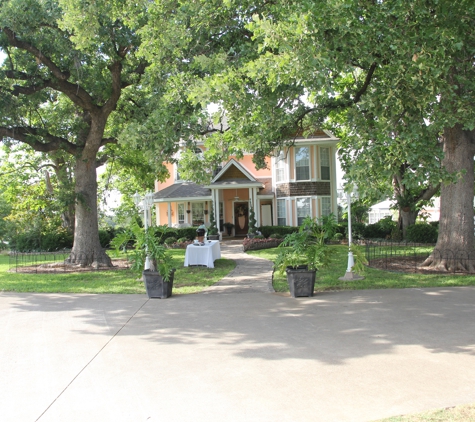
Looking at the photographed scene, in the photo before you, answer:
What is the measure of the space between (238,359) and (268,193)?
23870mm

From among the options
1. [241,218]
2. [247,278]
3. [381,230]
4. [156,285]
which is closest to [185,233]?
[241,218]

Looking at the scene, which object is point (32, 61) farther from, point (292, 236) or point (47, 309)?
point (292, 236)

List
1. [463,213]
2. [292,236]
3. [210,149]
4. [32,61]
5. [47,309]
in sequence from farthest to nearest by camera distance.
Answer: [32,61], [463,213], [210,149], [292,236], [47,309]

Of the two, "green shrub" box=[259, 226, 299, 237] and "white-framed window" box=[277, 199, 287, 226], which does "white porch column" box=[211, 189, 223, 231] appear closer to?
"green shrub" box=[259, 226, 299, 237]

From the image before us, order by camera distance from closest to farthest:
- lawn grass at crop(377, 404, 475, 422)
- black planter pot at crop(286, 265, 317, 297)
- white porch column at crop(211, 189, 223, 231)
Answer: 1. lawn grass at crop(377, 404, 475, 422)
2. black planter pot at crop(286, 265, 317, 297)
3. white porch column at crop(211, 189, 223, 231)

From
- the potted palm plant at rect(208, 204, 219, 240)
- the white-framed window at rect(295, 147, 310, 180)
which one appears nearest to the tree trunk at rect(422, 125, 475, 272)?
the white-framed window at rect(295, 147, 310, 180)

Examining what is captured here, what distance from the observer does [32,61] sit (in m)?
15.0

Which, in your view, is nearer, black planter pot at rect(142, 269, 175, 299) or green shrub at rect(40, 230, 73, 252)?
black planter pot at rect(142, 269, 175, 299)

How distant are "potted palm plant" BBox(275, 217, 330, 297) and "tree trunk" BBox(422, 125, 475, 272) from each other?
203 inches

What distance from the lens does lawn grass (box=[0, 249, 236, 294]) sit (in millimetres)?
11430

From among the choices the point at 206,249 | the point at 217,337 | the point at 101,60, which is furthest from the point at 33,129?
the point at 217,337

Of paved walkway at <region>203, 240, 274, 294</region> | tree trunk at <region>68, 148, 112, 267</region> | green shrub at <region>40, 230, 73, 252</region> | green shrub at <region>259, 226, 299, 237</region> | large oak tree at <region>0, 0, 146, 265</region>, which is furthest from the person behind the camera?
green shrub at <region>259, 226, 299, 237</region>

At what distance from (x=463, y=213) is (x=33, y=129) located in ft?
48.3

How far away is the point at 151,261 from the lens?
34.3 feet
